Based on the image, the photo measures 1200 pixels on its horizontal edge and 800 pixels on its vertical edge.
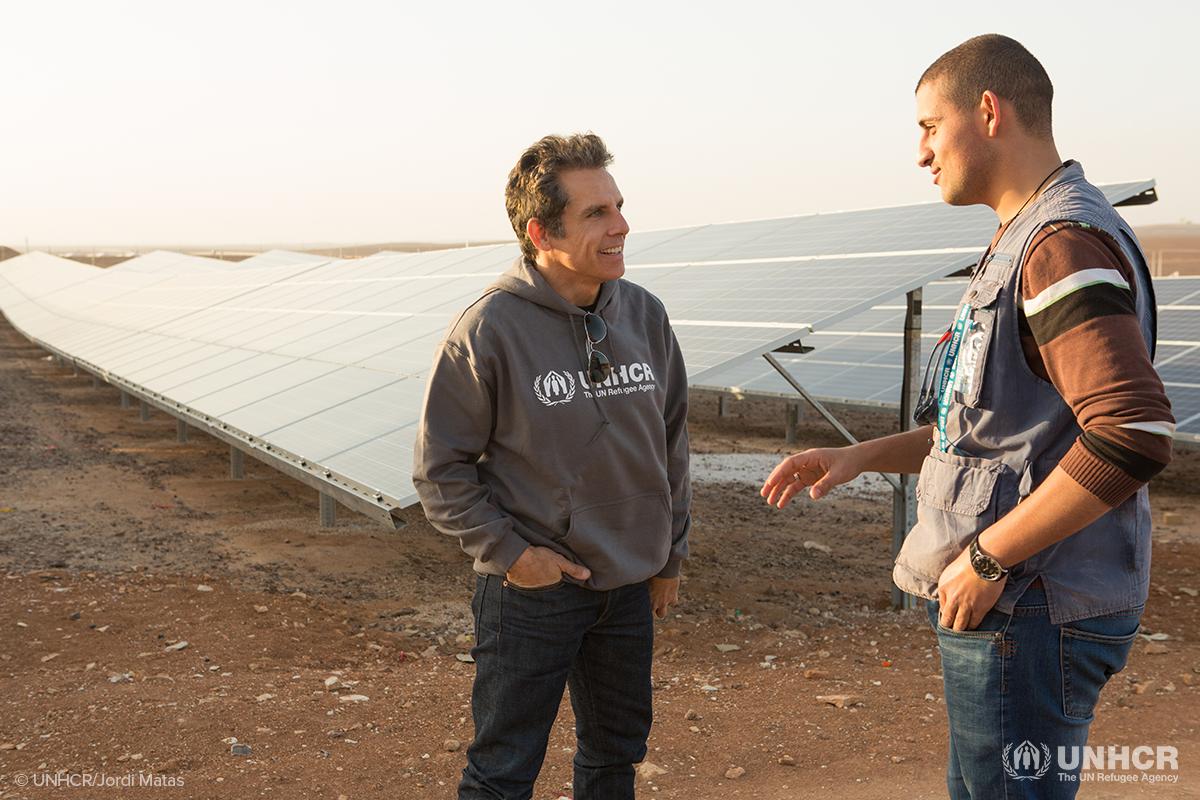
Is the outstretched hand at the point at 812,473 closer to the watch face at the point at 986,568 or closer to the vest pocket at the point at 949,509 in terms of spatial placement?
the vest pocket at the point at 949,509

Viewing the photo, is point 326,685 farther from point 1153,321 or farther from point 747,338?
point 1153,321

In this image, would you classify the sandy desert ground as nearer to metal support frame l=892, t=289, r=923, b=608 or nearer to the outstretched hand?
metal support frame l=892, t=289, r=923, b=608

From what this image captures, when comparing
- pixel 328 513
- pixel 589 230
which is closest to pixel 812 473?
pixel 589 230

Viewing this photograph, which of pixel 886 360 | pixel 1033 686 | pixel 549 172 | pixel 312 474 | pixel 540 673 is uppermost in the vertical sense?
pixel 549 172

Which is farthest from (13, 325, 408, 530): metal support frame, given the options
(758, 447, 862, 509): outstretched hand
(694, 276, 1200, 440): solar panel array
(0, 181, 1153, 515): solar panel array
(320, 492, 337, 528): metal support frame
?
(694, 276, 1200, 440): solar panel array

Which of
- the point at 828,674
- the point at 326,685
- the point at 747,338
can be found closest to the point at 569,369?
the point at 326,685

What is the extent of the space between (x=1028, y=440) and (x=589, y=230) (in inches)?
45.6

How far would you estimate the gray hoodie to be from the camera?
7.49ft

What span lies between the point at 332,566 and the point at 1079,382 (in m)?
6.37

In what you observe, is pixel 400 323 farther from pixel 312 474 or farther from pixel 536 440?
pixel 536 440

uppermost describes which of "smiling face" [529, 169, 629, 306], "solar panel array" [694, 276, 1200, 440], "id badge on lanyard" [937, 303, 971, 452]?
"smiling face" [529, 169, 629, 306]

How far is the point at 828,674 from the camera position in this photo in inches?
195

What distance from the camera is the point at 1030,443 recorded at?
166cm

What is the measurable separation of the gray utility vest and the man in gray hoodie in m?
0.90
